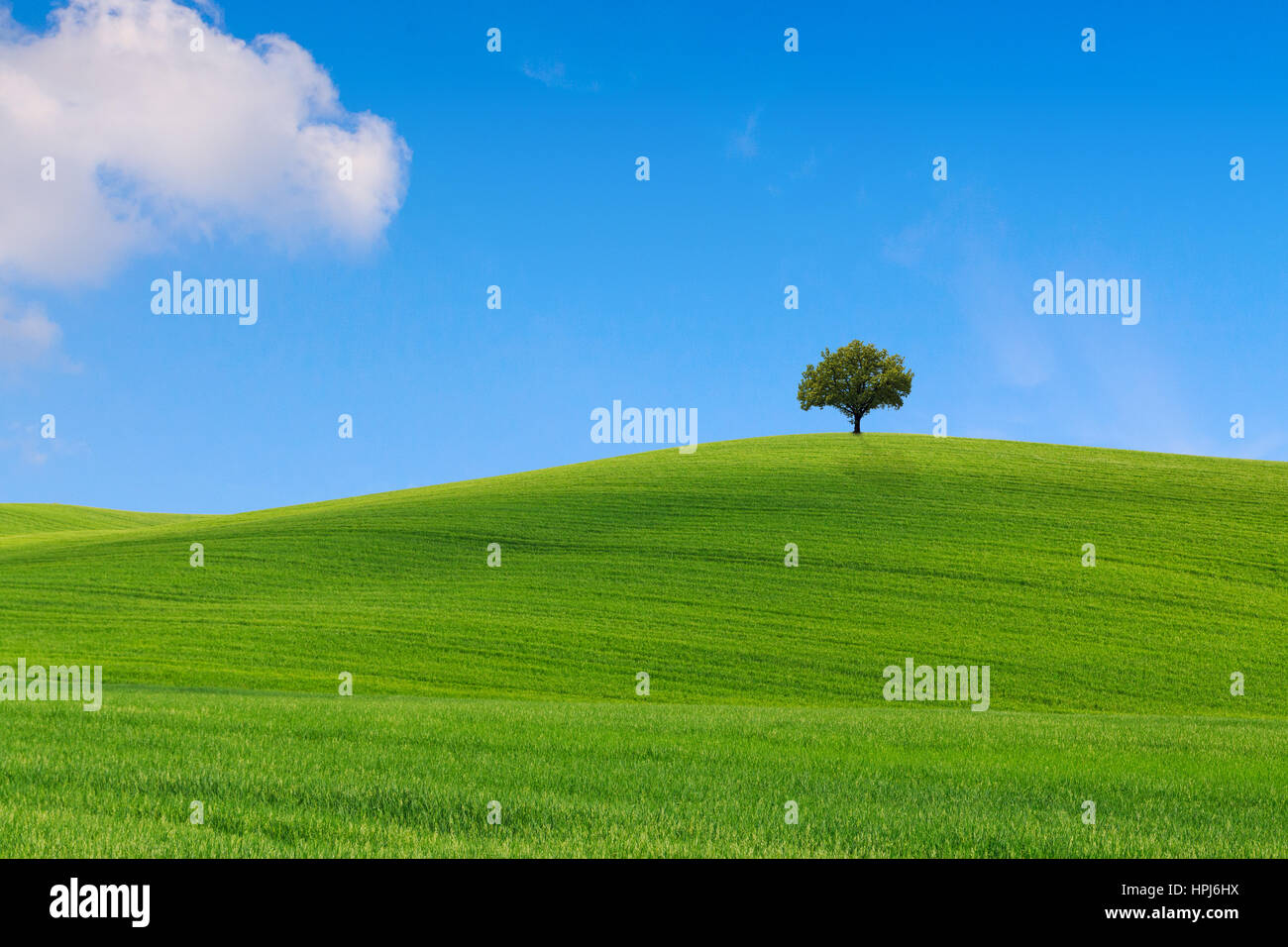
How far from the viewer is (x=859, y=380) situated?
79125 mm

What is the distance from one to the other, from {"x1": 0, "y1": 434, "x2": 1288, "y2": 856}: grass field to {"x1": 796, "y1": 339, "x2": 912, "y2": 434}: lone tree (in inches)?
160

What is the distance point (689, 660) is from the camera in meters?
33.9

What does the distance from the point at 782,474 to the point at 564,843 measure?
194 ft

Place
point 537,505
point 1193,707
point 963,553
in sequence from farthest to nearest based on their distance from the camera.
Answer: point 537,505
point 963,553
point 1193,707

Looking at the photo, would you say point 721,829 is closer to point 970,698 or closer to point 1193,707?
point 970,698

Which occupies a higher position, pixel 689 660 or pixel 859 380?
pixel 859 380

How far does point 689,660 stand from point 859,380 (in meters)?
50.7

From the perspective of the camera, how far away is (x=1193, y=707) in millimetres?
30578

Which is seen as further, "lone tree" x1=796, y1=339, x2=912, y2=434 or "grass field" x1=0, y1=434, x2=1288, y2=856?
"lone tree" x1=796, y1=339, x2=912, y2=434

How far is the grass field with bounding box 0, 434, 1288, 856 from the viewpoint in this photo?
28.7 ft

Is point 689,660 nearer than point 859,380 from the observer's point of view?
Yes

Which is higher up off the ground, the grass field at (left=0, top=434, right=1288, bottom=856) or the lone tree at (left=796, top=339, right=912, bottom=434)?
the lone tree at (left=796, top=339, right=912, bottom=434)

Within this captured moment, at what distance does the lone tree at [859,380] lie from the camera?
78875 millimetres
